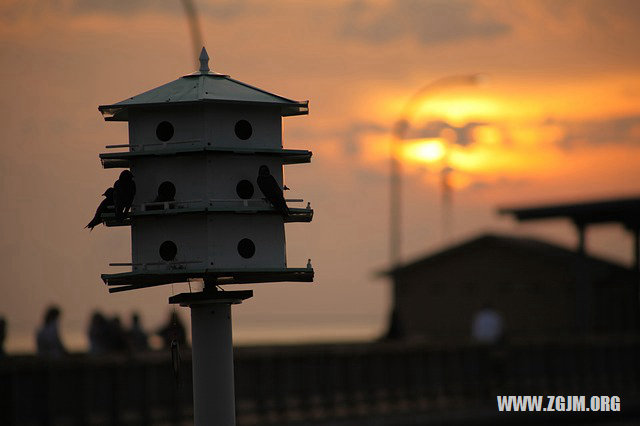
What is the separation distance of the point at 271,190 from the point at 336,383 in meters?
14.6

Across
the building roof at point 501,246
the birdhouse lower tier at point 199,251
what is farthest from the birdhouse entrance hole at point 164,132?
the building roof at point 501,246

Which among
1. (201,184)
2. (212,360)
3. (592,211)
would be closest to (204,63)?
(201,184)

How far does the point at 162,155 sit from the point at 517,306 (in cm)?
3721

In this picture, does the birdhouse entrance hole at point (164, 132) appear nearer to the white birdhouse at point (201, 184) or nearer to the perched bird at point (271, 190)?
the white birdhouse at point (201, 184)

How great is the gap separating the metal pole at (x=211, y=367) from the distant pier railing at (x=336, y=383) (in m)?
9.27

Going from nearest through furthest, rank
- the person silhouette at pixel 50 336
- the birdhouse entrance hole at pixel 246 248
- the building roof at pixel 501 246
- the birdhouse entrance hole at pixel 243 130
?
the birdhouse entrance hole at pixel 246 248 → the birdhouse entrance hole at pixel 243 130 → the person silhouette at pixel 50 336 → the building roof at pixel 501 246

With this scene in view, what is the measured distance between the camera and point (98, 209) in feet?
32.2

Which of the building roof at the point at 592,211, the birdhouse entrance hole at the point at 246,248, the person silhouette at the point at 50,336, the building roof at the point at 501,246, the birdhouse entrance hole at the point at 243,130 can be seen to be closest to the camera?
the birdhouse entrance hole at the point at 246,248

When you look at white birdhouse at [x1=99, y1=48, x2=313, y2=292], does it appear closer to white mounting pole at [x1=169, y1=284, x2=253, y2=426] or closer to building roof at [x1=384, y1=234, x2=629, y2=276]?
white mounting pole at [x1=169, y1=284, x2=253, y2=426]

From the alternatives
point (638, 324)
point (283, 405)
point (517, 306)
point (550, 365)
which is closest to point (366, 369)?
point (283, 405)

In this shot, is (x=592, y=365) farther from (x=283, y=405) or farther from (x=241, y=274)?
(x=241, y=274)

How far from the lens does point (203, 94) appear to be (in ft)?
31.8

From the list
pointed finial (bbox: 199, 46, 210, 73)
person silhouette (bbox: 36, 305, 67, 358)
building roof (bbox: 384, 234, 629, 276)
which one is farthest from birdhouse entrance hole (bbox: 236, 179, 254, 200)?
building roof (bbox: 384, 234, 629, 276)

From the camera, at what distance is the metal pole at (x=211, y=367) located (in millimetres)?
9523
